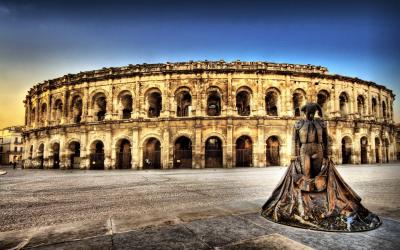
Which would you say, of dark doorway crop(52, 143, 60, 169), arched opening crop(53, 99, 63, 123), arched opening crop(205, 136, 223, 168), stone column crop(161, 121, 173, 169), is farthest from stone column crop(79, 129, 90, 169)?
arched opening crop(205, 136, 223, 168)

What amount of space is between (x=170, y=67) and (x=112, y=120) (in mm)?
6969

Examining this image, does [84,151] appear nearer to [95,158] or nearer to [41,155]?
[95,158]

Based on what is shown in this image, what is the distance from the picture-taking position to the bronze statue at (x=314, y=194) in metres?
3.40

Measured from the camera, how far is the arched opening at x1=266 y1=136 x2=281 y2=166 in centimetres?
2109

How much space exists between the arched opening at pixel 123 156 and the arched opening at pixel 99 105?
3.37 metres

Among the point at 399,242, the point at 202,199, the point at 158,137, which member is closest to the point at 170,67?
the point at 158,137

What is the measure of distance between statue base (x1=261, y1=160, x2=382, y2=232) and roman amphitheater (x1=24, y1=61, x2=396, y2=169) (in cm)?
1556

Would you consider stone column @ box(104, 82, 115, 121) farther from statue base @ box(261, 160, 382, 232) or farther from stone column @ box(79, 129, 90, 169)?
statue base @ box(261, 160, 382, 232)

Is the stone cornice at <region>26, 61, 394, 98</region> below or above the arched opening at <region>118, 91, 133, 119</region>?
above

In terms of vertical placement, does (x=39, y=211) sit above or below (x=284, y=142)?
below

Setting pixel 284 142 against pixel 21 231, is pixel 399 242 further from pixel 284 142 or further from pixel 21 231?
pixel 284 142

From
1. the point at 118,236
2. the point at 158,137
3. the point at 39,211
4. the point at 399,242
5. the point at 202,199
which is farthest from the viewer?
the point at 158,137

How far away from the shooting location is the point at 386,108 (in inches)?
1060

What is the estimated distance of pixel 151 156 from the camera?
68.3 ft
